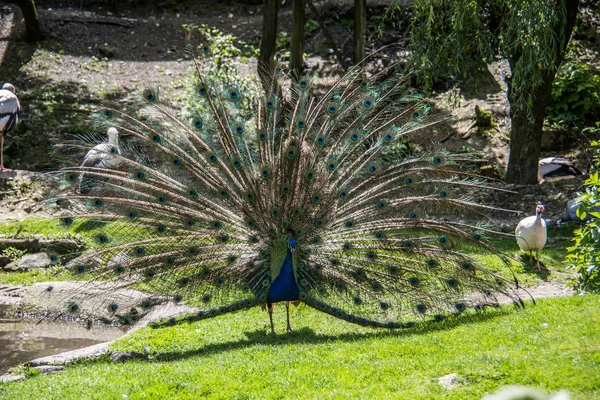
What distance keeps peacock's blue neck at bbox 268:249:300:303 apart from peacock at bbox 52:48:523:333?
0.04 ft

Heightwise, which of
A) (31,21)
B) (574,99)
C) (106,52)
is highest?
(31,21)

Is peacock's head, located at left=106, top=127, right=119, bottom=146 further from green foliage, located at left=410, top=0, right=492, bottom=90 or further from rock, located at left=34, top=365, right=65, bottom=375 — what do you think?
green foliage, located at left=410, top=0, right=492, bottom=90

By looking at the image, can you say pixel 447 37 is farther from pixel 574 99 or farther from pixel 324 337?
pixel 324 337

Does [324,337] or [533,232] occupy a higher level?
[533,232]

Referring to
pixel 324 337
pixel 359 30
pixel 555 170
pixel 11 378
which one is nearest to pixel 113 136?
pixel 11 378

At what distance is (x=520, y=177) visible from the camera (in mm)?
14805

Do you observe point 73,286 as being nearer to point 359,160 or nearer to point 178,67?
point 359,160

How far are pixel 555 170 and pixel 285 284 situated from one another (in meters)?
8.67

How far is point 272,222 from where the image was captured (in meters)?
8.75

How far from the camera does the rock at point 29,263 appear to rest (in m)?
12.3

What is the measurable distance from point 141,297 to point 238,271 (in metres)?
1.13

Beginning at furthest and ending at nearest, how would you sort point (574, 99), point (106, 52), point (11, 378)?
point (106, 52) < point (574, 99) < point (11, 378)

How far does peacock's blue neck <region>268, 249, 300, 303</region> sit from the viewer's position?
8.55 meters

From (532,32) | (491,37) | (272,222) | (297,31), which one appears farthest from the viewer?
(297,31)
